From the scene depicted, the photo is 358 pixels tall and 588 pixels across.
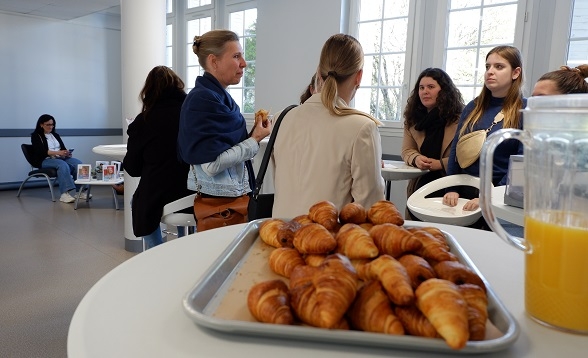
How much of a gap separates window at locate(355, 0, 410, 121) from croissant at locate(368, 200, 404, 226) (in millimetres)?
3965

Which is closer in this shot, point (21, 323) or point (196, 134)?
point (196, 134)

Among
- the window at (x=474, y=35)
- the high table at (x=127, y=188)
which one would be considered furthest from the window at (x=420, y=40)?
the high table at (x=127, y=188)

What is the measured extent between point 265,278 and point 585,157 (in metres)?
0.42

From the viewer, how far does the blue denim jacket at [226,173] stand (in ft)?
7.05

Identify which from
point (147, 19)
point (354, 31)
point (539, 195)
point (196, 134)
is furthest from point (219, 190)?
point (354, 31)

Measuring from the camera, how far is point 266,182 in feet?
15.9

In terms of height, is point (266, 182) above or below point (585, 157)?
below

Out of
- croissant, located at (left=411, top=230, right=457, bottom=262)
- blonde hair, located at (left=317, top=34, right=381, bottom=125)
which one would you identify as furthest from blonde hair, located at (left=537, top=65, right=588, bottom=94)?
croissant, located at (left=411, top=230, right=457, bottom=262)

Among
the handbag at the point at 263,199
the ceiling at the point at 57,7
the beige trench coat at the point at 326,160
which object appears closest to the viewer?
the beige trench coat at the point at 326,160

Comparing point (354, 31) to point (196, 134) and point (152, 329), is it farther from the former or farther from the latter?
point (152, 329)

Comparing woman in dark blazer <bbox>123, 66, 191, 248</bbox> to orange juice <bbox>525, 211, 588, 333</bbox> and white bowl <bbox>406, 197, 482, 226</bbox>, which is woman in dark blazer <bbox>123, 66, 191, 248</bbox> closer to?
white bowl <bbox>406, 197, 482, 226</bbox>

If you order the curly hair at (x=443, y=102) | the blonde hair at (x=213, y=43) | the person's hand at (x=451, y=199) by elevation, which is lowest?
the person's hand at (x=451, y=199)

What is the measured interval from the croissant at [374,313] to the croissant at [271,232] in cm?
25

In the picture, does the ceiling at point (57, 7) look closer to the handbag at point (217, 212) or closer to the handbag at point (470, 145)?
the handbag at point (217, 212)
